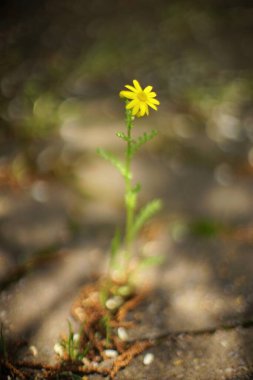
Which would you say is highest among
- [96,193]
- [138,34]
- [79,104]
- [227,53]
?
[138,34]

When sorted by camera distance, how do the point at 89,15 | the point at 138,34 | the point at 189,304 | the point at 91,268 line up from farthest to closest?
the point at 89,15
the point at 138,34
the point at 91,268
the point at 189,304

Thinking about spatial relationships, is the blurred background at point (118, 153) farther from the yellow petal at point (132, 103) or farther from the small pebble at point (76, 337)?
the yellow petal at point (132, 103)

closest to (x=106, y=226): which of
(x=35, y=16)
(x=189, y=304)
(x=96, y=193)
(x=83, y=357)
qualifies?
(x=96, y=193)

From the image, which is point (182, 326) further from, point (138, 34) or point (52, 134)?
point (138, 34)

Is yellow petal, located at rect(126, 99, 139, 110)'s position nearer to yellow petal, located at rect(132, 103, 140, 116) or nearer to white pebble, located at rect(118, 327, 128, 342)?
yellow petal, located at rect(132, 103, 140, 116)

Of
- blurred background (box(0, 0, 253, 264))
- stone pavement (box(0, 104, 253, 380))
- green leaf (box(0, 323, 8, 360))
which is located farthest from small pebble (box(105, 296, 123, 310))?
blurred background (box(0, 0, 253, 264))

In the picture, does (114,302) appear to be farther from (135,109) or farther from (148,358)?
(135,109)

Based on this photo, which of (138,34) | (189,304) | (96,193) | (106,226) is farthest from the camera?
(138,34)

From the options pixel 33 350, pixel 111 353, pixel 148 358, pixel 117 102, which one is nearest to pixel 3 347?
pixel 33 350
